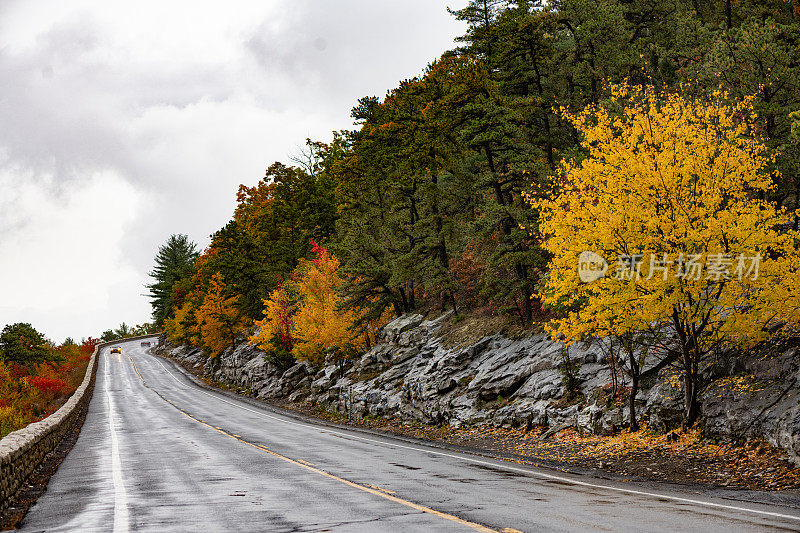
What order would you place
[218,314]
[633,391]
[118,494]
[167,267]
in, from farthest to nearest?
1. [167,267]
2. [218,314]
3. [633,391]
4. [118,494]

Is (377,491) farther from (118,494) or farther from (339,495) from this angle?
(118,494)

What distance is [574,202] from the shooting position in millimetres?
14070

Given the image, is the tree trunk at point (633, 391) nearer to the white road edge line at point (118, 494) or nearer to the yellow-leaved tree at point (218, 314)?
the white road edge line at point (118, 494)

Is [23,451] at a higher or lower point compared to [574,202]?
lower

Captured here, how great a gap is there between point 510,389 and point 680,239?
1062 cm

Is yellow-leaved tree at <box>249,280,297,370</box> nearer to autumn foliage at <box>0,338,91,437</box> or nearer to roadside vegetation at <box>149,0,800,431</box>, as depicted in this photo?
roadside vegetation at <box>149,0,800,431</box>

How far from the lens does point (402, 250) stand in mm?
34875

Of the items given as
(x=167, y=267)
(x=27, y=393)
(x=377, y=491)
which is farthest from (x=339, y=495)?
(x=167, y=267)

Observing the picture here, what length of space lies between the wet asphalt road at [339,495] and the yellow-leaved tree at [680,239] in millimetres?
4366

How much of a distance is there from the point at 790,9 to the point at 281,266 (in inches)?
1621

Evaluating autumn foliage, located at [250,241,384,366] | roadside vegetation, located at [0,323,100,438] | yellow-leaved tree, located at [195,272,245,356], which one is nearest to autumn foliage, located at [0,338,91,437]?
→ roadside vegetation, located at [0,323,100,438]

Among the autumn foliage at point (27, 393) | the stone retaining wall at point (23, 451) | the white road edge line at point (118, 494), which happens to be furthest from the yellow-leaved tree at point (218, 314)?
the stone retaining wall at point (23, 451)

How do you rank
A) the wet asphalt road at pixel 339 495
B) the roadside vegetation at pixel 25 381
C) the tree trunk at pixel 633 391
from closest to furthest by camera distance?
1. the wet asphalt road at pixel 339 495
2. the tree trunk at pixel 633 391
3. the roadside vegetation at pixel 25 381

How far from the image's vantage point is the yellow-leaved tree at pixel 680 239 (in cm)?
1270
